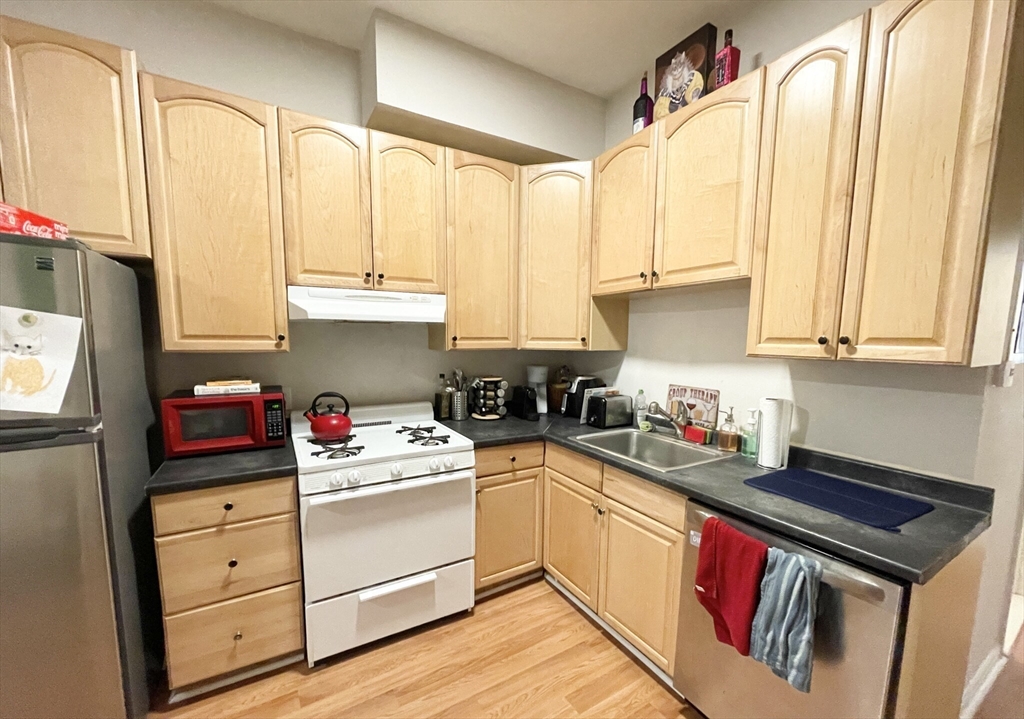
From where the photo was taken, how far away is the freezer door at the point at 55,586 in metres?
1.08

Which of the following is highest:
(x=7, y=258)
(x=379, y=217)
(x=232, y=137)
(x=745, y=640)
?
(x=232, y=137)

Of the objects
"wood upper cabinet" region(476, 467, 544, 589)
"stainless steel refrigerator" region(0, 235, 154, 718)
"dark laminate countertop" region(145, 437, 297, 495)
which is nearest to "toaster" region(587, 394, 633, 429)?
"wood upper cabinet" region(476, 467, 544, 589)

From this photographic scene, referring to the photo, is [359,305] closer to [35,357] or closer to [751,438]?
[35,357]

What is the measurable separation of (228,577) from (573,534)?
4.89 feet

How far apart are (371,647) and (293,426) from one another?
111cm

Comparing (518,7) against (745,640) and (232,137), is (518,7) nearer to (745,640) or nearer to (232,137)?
(232,137)

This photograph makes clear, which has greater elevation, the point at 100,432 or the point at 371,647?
the point at 100,432

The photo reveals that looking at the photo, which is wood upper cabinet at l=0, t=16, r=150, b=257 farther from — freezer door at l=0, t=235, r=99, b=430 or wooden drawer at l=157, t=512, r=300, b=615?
wooden drawer at l=157, t=512, r=300, b=615

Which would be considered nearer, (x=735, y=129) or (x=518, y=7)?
(x=735, y=129)

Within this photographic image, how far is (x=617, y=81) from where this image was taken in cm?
232

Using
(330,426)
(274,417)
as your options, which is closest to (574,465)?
(330,426)

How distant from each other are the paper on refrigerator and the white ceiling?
169cm

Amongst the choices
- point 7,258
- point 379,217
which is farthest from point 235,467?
point 379,217

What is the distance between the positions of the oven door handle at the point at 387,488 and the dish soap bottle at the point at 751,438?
50.0 inches
